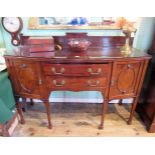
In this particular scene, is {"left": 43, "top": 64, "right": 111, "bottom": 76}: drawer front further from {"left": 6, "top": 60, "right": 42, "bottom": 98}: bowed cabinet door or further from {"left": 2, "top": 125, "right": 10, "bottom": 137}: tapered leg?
{"left": 2, "top": 125, "right": 10, "bottom": 137}: tapered leg

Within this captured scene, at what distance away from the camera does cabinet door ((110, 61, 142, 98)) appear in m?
1.39

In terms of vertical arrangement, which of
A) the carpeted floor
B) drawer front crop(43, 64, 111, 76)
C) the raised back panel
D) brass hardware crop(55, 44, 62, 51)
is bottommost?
the carpeted floor

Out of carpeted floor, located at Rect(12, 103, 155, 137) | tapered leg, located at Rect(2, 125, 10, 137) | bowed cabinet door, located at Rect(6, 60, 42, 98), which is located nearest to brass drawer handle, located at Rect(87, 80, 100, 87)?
bowed cabinet door, located at Rect(6, 60, 42, 98)

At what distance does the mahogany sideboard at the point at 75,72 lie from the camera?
1336 mm

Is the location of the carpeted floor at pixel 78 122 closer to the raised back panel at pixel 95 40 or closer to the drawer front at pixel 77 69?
the drawer front at pixel 77 69

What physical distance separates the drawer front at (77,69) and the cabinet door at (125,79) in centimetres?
11

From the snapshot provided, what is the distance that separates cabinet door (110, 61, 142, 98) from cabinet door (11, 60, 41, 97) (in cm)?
72

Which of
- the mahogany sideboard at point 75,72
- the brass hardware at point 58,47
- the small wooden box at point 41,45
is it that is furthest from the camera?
the brass hardware at point 58,47

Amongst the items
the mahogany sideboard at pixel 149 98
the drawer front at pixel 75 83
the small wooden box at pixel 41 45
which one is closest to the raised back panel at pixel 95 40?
the small wooden box at pixel 41 45

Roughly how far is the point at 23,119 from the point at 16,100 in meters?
0.28

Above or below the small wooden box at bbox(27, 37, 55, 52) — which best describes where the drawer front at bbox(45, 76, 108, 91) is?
below
